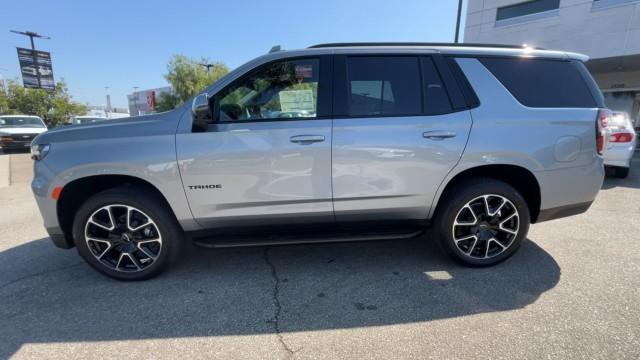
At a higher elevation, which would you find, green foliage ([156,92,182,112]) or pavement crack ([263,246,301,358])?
green foliage ([156,92,182,112])

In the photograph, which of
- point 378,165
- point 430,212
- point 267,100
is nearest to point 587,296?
point 430,212

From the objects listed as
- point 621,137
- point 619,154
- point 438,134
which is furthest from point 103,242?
point 619,154

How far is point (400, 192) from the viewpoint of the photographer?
271cm

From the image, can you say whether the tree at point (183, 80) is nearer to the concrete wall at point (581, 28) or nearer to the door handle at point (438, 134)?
the concrete wall at point (581, 28)

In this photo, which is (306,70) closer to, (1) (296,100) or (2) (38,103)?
(1) (296,100)

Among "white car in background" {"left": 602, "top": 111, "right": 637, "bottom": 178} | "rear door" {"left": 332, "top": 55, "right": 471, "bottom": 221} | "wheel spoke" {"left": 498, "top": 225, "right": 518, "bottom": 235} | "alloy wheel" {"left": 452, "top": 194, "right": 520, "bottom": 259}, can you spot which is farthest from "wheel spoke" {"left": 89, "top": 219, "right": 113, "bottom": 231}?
"white car in background" {"left": 602, "top": 111, "right": 637, "bottom": 178}

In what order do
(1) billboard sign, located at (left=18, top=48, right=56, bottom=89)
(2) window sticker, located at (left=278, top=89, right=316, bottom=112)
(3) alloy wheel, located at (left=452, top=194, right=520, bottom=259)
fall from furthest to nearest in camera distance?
(1) billboard sign, located at (left=18, top=48, right=56, bottom=89) → (3) alloy wheel, located at (left=452, top=194, right=520, bottom=259) → (2) window sticker, located at (left=278, top=89, right=316, bottom=112)

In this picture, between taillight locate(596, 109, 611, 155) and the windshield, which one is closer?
taillight locate(596, 109, 611, 155)

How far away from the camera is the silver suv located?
253 centimetres

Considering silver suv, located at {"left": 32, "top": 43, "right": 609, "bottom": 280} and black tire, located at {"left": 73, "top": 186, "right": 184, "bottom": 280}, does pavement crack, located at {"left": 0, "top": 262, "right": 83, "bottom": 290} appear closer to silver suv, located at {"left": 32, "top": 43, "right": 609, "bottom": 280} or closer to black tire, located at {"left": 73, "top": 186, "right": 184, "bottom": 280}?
silver suv, located at {"left": 32, "top": 43, "right": 609, "bottom": 280}

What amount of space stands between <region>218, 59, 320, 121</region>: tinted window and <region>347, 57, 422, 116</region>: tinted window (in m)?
0.33

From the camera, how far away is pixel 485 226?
114 inches

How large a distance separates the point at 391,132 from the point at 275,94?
1.04 m

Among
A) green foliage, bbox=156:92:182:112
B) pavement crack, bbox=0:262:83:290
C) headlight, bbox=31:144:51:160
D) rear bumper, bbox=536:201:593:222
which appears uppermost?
green foliage, bbox=156:92:182:112
